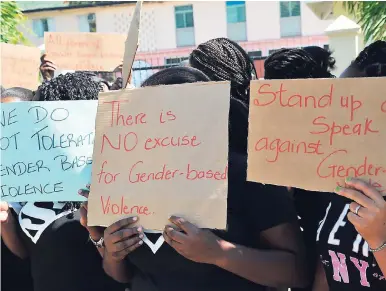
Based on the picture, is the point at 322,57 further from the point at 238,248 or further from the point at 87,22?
the point at 87,22

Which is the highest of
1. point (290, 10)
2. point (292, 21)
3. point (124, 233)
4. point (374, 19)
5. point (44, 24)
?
point (44, 24)

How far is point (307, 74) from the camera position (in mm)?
2156

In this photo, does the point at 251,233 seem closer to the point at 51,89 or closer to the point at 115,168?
the point at 115,168

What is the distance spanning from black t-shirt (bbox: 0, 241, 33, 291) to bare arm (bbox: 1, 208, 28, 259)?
16cm

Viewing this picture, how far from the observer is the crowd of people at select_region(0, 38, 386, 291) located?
4.72 ft

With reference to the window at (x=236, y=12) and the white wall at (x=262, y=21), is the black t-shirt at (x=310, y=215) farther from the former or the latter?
the window at (x=236, y=12)

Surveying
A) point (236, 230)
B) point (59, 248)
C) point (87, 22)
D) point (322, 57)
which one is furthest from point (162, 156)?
point (87, 22)

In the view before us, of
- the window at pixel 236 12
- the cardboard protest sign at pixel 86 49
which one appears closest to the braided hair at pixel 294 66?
the cardboard protest sign at pixel 86 49

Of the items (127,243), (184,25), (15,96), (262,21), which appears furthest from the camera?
(184,25)

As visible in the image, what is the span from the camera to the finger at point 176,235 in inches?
56.6

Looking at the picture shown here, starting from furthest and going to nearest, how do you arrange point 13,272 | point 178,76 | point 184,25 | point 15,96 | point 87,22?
point 87,22 < point 184,25 < point 15,96 < point 13,272 < point 178,76

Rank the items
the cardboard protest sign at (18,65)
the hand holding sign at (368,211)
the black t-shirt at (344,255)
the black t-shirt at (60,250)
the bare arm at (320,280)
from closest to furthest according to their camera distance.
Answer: the hand holding sign at (368,211) < the black t-shirt at (344,255) < the bare arm at (320,280) < the black t-shirt at (60,250) < the cardboard protest sign at (18,65)

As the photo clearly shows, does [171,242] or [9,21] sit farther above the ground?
[9,21]

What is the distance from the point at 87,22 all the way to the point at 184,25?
4.81 m
